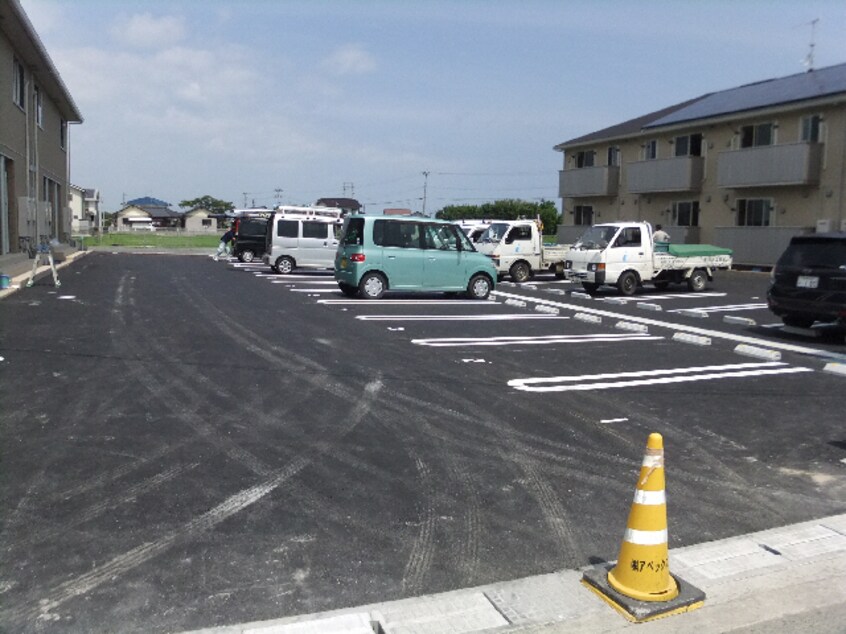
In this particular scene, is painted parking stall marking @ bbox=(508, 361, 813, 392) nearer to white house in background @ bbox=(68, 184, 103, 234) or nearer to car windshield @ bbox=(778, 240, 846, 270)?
car windshield @ bbox=(778, 240, 846, 270)

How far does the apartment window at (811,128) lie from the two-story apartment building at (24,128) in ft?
83.8

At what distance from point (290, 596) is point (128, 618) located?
75 centimetres

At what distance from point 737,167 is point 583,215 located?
11319 mm

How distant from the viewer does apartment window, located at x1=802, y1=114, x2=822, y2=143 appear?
26562 mm

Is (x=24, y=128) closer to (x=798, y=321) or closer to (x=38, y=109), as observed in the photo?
(x=38, y=109)

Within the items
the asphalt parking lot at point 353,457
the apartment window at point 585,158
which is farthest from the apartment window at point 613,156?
the asphalt parking lot at point 353,457

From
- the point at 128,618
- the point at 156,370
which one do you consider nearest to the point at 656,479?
the point at 128,618

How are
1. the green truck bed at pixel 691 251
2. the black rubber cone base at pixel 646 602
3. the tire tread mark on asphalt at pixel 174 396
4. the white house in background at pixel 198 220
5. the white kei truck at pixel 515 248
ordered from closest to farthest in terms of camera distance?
the black rubber cone base at pixel 646 602
the tire tread mark on asphalt at pixel 174 396
the green truck bed at pixel 691 251
the white kei truck at pixel 515 248
the white house in background at pixel 198 220

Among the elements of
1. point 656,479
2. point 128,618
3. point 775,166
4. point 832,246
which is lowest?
point 128,618

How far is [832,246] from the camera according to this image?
1153cm

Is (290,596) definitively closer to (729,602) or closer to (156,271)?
(729,602)

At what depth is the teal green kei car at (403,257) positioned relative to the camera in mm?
16812

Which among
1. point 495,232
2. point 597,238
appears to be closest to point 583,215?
point 495,232

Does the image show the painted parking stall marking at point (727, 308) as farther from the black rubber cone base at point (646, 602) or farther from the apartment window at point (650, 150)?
the apartment window at point (650, 150)
